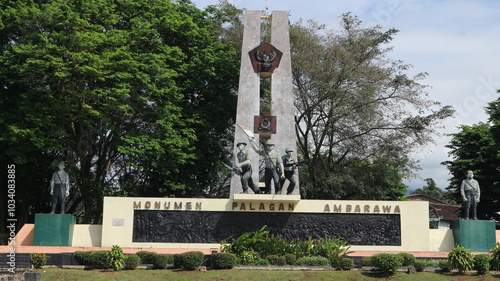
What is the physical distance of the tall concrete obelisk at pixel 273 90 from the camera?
84.2 feet

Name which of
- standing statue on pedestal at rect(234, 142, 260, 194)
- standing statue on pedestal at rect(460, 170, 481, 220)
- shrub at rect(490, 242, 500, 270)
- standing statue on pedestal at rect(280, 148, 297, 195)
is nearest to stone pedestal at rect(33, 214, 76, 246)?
standing statue on pedestal at rect(234, 142, 260, 194)

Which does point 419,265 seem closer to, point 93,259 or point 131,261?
point 131,261

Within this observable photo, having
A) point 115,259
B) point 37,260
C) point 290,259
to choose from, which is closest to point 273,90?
point 290,259

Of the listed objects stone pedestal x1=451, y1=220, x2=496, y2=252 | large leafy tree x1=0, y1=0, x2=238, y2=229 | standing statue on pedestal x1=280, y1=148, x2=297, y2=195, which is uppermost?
large leafy tree x1=0, y1=0, x2=238, y2=229

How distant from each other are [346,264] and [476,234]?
287 inches

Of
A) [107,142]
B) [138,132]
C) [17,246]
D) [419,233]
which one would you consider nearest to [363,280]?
[419,233]

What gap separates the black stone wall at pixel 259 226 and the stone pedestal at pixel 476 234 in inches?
94.9

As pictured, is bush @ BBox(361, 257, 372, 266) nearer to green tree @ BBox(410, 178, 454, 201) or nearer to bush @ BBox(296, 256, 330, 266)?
bush @ BBox(296, 256, 330, 266)

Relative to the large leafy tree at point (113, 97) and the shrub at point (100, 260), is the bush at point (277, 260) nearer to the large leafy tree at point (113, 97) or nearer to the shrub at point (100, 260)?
the shrub at point (100, 260)

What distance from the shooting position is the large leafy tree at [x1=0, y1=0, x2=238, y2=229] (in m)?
25.5

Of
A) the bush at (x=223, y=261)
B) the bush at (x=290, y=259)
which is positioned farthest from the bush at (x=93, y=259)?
the bush at (x=290, y=259)

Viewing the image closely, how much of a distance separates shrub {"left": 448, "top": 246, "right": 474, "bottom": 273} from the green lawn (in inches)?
9.6

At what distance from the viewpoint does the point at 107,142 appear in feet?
95.3

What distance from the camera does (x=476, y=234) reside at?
21.8m
